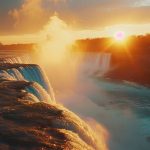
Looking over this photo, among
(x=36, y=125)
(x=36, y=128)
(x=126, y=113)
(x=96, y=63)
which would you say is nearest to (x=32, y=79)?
(x=126, y=113)

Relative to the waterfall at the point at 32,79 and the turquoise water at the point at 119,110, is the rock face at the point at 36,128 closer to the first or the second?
the waterfall at the point at 32,79

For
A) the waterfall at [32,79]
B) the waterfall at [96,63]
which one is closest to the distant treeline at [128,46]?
the waterfall at [96,63]

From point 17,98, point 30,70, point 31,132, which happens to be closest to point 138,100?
point 30,70

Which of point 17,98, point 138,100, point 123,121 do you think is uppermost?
point 138,100

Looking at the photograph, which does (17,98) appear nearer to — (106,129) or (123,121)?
(106,129)

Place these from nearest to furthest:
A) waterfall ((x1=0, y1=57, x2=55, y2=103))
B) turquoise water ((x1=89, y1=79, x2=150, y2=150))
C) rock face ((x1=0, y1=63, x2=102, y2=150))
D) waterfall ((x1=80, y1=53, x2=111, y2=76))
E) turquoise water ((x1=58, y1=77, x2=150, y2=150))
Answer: rock face ((x1=0, y1=63, x2=102, y2=150)) < waterfall ((x1=0, y1=57, x2=55, y2=103)) < turquoise water ((x1=89, y1=79, x2=150, y2=150)) < turquoise water ((x1=58, y1=77, x2=150, y2=150)) < waterfall ((x1=80, y1=53, x2=111, y2=76))

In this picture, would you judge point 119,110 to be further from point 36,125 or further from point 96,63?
point 96,63

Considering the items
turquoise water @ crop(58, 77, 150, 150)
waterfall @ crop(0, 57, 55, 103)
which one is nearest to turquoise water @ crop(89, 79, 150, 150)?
turquoise water @ crop(58, 77, 150, 150)

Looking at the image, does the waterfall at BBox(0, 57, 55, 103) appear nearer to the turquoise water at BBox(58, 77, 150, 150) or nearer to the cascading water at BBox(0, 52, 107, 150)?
the cascading water at BBox(0, 52, 107, 150)
